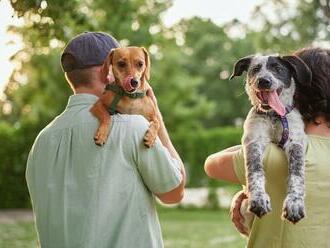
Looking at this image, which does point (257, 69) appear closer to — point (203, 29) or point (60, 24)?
point (60, 24)

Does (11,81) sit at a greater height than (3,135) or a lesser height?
greater

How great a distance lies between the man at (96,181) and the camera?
10.7ft

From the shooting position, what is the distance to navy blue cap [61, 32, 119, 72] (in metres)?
3.49

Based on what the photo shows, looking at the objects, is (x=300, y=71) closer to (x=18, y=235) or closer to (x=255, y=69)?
(x=255, y=69)

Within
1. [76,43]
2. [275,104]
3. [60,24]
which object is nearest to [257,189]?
[275,104]

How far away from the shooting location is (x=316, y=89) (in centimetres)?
330

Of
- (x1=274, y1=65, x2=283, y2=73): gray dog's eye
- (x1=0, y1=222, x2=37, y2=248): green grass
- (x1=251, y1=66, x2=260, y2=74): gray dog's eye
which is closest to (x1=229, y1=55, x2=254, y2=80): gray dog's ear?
(x1=251, y1=66, x2=260, y2=74): gray dog's eye

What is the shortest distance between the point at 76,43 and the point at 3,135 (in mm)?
17415

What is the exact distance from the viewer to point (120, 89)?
12.3ft

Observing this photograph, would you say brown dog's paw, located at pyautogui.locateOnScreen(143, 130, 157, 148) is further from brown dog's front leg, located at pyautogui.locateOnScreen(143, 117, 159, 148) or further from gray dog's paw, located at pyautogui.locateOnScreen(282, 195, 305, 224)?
gray dog's paw, located at pyautogui.locateOnScreen(282, 195, 305, 224)

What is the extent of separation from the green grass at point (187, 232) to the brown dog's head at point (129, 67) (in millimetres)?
8680

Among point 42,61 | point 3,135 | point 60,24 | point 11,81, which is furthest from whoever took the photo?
point 42,61

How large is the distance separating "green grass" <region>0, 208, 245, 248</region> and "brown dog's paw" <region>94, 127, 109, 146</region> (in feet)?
30.5

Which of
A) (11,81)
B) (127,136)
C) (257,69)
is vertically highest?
(257,69)
